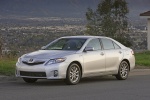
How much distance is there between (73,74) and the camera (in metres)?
16.5

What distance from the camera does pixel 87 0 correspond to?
68.6 meters

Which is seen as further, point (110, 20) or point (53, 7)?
point (53, 7)

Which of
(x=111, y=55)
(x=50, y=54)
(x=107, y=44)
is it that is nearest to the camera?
(x=50, y=54)

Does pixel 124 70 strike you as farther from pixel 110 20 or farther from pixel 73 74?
pixel 110 20

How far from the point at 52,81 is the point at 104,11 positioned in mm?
16521

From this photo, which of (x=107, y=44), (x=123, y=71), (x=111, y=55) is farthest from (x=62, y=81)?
(x=123, y=71)

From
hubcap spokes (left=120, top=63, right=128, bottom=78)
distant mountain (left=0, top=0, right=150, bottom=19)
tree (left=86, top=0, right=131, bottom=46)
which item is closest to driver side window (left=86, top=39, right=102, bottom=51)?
hubcap spokes (left=120, top=63, right=128, bottom=78)

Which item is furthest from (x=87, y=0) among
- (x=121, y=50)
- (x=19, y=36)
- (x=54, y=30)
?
(x=121, y=50)

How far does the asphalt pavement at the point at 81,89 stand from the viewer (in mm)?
13918

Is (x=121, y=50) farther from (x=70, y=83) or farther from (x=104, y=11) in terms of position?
(x=104, y=11)

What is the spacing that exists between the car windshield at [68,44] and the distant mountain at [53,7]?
131ft

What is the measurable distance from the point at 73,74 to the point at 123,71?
2412mm

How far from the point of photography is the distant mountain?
197 feet

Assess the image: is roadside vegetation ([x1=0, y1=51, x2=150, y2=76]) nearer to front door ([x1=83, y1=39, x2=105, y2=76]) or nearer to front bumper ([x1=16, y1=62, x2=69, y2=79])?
front bumper ([x1=16, y1=62, x2=69, y2=79])
